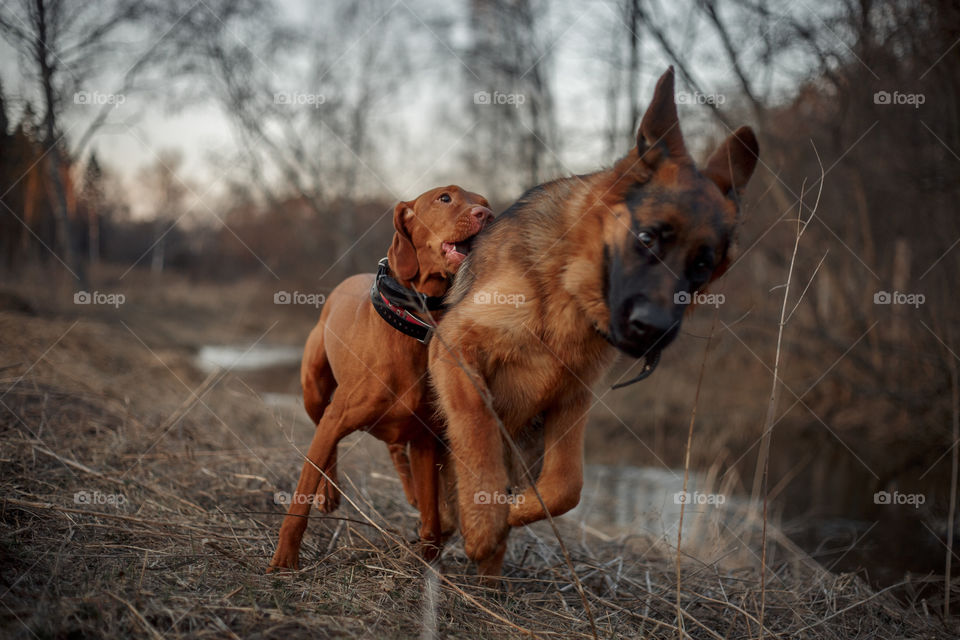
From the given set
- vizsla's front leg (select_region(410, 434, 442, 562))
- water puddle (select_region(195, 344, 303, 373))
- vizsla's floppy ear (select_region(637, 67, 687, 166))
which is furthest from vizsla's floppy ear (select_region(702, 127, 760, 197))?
water puddle (select_region(195, 344, 303, 373))

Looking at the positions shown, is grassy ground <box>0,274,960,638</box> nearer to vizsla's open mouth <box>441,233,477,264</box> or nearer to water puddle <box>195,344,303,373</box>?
vizsla's open mouth <box>441,233,477,264</box>

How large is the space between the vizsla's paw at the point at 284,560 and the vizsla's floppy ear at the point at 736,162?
282 cm

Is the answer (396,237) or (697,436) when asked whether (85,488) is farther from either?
(697,436)

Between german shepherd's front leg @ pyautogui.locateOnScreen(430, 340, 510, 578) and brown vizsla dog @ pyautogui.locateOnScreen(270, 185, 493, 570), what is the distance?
28cm

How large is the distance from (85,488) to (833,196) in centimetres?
1166

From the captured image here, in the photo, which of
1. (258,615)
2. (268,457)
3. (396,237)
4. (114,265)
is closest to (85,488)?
(268,457)

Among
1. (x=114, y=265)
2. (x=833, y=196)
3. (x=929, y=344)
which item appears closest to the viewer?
(x=929, y=344)

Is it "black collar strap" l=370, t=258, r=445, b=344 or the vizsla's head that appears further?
the vizsla's head

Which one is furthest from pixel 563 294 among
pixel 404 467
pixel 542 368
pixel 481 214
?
pixel 404 467

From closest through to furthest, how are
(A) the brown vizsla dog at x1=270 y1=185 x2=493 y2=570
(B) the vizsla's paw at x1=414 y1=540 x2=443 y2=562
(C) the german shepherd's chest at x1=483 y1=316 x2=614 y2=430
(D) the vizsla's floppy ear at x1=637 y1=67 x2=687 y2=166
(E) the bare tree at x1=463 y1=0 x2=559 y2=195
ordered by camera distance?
1. (D) the vizsla's floppy ear at x1=637 y1=67 x2=687 y2=166
2. (C) the german shepherd's chest at x1=483 y1=316 x2=614 y2=430
3. (A) the brown vizsla dog at x1=270 y1=185 x2=493 y2=570
4. (B) the vizsla's paw at x1=414 y1=540 x2=443 y2=562
5. (E) the bare tree at x1=463 y1=0 x2=559 y2=195

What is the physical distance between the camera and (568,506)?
3.50 m

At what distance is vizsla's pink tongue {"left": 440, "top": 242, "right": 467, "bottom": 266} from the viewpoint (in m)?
3.72

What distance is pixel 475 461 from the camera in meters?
3.40

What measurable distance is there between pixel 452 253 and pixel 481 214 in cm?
27
